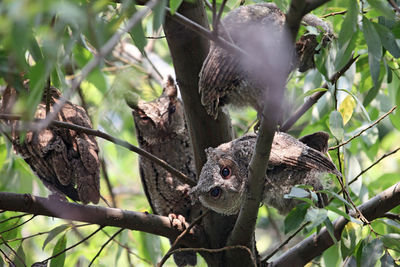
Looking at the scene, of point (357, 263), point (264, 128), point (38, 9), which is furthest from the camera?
point (357, 263)

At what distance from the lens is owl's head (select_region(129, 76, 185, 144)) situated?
2.76 meters

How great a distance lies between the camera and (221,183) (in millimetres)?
1929

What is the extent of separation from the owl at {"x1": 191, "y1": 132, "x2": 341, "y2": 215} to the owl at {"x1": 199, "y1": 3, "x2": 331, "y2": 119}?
16cm

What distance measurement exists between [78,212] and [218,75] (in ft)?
A: 2.29

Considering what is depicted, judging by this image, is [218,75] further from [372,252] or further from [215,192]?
[372,252]

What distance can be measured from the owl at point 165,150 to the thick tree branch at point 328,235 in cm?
72

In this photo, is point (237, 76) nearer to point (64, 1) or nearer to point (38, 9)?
point (64, 1)

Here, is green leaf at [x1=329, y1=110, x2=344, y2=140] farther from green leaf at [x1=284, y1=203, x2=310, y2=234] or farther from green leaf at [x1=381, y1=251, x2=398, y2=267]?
green leaf at [x1=381, y1=251, x2=398, y2=267]

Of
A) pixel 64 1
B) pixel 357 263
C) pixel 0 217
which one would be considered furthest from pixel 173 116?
pixel 64 1

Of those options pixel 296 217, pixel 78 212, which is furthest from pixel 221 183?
pixel 78 212

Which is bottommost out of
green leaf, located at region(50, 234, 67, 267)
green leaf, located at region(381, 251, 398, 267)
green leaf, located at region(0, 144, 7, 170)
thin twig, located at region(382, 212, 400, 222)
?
green leaf, located at region(381, 251, 398, 267)

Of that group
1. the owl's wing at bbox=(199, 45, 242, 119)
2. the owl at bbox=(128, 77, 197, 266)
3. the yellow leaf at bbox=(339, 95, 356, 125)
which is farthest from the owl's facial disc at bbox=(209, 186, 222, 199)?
A: the owl at bbox=(128, 77, 197, 266)

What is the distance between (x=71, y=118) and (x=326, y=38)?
1.14 m

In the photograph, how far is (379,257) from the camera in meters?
1.91
